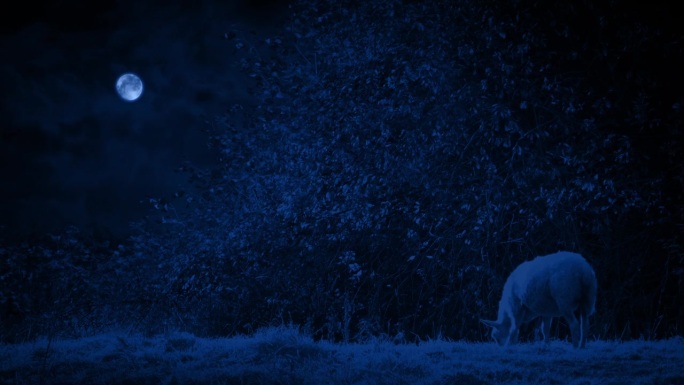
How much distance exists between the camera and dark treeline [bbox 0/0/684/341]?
8.75 metres

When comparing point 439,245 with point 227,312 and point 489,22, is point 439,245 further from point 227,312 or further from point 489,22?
point 227,312

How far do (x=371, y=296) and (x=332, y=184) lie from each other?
2.37 meters

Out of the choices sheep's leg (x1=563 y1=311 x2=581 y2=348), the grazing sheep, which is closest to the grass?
sheep's leg (x1=563 y1=311 x2=581 y2=348)

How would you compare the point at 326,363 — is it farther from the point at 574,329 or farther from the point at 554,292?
the point at 574,329

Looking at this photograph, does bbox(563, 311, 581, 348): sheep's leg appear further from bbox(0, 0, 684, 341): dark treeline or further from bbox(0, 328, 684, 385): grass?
bbox(0, 0, 684, 341): dark treeline

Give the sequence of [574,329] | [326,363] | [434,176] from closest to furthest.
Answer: [326,363], [574,329], [434,176]

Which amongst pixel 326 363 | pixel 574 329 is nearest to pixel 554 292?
pixel 574 329

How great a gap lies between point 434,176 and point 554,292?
11.0 ft

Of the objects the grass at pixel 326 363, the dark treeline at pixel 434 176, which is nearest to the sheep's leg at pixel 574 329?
the grass at pixel 326 363

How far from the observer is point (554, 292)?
261 inches

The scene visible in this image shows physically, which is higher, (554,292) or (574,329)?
(554,292)

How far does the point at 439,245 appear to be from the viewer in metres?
9.30

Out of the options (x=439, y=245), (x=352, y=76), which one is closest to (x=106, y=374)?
(x=439, y=245)

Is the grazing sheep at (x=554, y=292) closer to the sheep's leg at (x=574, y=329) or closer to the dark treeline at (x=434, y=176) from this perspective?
the sheep's leg at (x=574, y=329)
